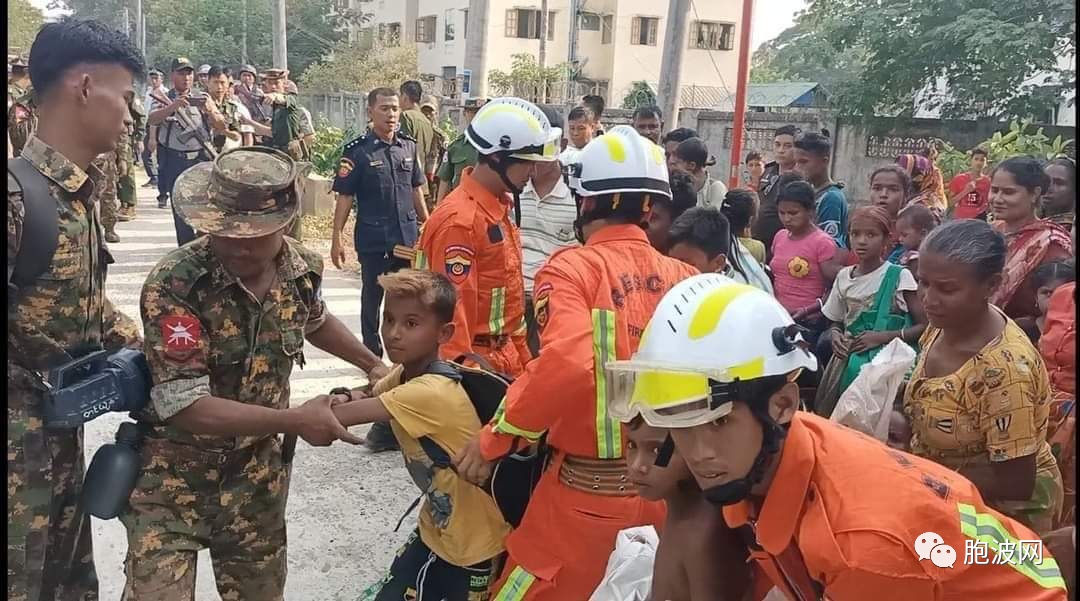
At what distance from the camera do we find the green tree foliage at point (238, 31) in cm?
4012

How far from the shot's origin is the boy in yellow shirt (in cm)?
257

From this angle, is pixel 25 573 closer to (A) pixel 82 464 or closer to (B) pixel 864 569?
(A) pixel 82 464

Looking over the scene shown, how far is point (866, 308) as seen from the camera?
4031mm

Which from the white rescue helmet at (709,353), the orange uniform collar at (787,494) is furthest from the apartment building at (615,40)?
the orange uniform collar at (787,494)

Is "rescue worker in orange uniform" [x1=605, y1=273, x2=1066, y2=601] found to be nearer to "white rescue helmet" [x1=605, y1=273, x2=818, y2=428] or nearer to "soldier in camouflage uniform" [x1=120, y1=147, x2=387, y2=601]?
"white rescue helmet" [x1=605, y1=273, x2=818, y2=428]

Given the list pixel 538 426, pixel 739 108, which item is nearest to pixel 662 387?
pixel 538 426

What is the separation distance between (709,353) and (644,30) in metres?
38.4

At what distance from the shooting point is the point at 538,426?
7.84 ft

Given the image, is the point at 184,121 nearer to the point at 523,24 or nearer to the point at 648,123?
the point at 648,123

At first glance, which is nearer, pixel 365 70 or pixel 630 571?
pixel 630 571

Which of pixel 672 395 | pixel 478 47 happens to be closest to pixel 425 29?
pixel 478 47

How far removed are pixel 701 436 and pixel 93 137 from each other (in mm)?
1946

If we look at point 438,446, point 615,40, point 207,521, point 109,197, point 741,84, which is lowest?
point 207,521

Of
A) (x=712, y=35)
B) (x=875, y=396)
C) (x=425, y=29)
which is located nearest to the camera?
(x=875, y=396)
